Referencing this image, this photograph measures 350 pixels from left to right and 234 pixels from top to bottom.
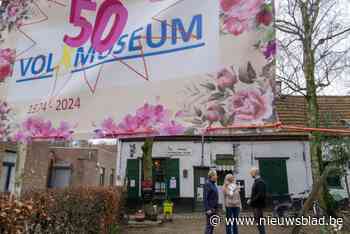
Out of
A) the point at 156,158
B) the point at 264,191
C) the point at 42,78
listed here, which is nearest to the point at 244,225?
the point at 264,191

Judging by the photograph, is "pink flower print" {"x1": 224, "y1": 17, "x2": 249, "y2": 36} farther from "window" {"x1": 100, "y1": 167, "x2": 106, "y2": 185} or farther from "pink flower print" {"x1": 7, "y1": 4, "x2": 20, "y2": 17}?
"window" {"x1": 100, "y1": 167, "x2": 106, "y2": 185}

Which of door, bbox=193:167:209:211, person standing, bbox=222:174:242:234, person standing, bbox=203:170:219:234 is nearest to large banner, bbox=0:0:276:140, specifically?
person standing, bbox=203:170:219:234

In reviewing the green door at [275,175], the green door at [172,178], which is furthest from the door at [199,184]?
the green door at [275,175]

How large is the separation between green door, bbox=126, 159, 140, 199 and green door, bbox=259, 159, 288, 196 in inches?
274

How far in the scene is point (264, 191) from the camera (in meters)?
7.21

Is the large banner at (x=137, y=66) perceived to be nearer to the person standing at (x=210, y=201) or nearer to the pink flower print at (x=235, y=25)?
the pink flower print at (x=235, y=25)

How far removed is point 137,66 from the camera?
1.68m

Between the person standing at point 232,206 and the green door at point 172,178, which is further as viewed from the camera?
the green door at point 172,178

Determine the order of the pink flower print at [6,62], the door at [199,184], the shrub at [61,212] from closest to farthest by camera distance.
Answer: the shrub at [61,212]
the pink flower print at [6,62]
the door at [199,184]

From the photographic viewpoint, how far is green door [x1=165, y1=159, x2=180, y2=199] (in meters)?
Result: 16.3

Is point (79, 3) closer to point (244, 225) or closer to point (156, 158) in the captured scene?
point (244, 225)

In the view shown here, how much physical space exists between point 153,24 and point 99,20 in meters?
0.39

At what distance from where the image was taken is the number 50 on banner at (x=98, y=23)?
178 cm

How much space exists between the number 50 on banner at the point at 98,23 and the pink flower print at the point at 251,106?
32.8 inches
